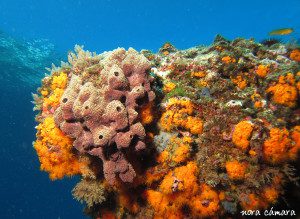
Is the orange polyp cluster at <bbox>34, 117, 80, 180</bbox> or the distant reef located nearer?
the orange polyp cluster at <bbox>34, 117, 80, 180</bbox>

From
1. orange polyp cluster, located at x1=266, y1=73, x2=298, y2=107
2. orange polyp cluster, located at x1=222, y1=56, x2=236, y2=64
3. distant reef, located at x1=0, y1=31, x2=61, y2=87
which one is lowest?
orange polyp cluster, located at x1=266, y1=73, x2=298, y2=107

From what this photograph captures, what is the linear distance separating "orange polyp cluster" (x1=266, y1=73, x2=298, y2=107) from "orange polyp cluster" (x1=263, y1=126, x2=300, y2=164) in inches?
36.7

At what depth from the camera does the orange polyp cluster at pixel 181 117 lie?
5656 millimetres

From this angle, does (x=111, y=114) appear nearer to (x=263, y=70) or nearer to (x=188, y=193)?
(x=188, y=193)

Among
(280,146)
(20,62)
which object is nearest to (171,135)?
(280,146)

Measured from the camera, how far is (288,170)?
501cm

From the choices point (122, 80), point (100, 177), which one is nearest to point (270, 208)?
point (100, 177)

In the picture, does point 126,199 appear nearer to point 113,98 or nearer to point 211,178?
point 211,178

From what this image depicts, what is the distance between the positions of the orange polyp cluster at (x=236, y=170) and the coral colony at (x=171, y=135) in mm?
28

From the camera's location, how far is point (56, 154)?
5.57 meters

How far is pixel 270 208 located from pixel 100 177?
407 centimetres

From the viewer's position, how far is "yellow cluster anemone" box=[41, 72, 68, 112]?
247 inches

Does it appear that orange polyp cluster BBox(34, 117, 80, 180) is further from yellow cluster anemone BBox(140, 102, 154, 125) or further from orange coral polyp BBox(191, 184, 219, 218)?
orange coral polyp BBox(191, 184, 219, 218)

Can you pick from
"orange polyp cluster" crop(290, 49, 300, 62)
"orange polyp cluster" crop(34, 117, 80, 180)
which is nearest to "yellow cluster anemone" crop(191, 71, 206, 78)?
"orange polyp cluster" crop(290, 49, 300, 62)
